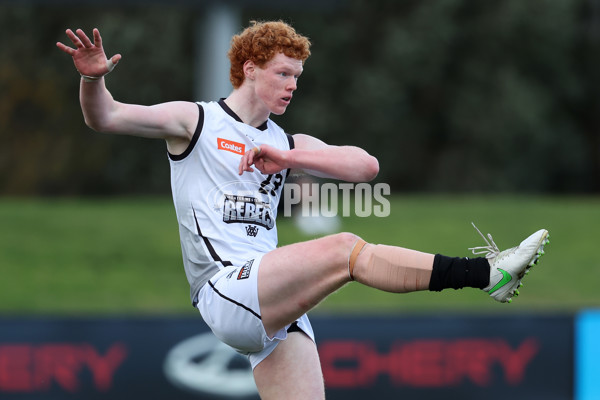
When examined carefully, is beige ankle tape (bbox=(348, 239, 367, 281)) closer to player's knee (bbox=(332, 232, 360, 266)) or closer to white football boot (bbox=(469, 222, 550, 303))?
player's knee (bbox=(332, 232, 360, 266))

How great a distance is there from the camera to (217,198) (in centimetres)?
576

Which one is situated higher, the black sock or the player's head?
the player's head

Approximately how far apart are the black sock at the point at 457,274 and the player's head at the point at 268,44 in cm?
152

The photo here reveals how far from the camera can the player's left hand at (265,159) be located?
5297 mm

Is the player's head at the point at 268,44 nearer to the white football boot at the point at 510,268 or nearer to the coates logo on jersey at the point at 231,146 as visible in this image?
the coates logo on jersey at the point at 231,146

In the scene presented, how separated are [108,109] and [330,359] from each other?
7.68m

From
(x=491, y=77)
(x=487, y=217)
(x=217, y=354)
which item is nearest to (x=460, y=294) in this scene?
(x=487, y=217)

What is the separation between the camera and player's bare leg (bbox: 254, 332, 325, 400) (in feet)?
19.0

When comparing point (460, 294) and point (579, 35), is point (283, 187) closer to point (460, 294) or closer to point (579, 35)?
point (460, 294)

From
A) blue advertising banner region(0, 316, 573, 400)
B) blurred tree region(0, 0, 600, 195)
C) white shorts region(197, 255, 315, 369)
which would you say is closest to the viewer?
white shorts region(197, 255, 315, 369)

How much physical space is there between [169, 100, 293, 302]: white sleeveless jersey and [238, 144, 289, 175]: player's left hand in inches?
15.7

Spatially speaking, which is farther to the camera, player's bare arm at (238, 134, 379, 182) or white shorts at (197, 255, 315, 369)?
white shorts at (197, 255, 315, 369)

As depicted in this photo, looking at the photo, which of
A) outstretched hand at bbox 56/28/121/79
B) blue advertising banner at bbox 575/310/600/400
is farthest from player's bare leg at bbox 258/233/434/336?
blue advertising banner at bbox 575/310/600/400

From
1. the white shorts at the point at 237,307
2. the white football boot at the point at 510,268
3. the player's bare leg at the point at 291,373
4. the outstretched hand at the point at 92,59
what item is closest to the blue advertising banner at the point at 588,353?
the player's bare leg at the point at 291,373
